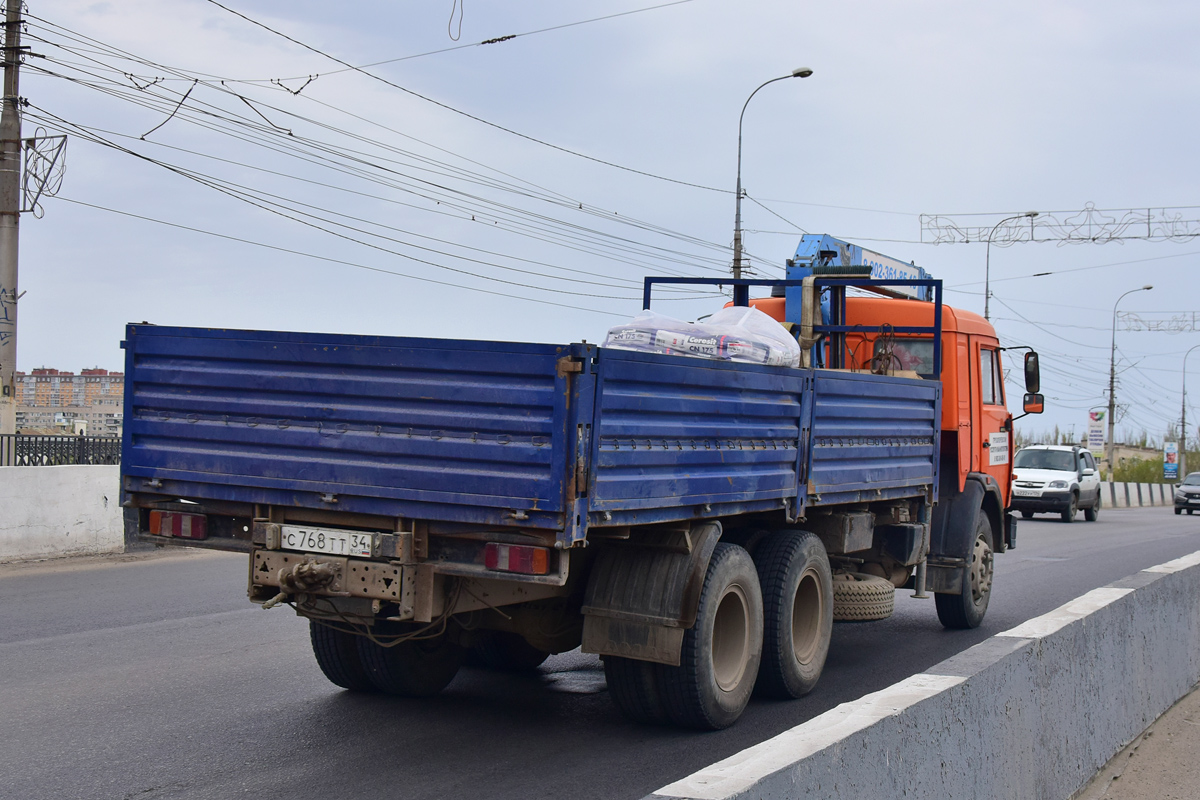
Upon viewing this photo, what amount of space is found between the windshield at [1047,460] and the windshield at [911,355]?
72.5ft

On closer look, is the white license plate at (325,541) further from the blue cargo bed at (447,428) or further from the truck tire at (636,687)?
the truck tire at (636,687)

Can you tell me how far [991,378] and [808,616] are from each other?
417 centimetres

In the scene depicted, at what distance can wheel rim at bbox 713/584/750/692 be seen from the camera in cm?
606

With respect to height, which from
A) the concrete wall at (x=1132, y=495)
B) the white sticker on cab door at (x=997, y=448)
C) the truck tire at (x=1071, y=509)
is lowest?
the concrete wall at (x=1132, y=495)

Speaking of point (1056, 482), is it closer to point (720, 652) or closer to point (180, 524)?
point (720, 652)

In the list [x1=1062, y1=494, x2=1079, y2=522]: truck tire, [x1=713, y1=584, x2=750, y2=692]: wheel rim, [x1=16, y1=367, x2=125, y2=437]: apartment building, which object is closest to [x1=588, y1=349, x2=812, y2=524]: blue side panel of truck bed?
[x1=713, y1=584, x2=750, y2=692]: wheel rim

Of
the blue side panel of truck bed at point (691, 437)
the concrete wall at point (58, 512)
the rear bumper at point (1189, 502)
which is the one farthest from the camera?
the rear bumper at point (1189, 502)

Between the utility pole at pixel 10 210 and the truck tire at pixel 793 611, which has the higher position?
the utility pole at pixel 10 210

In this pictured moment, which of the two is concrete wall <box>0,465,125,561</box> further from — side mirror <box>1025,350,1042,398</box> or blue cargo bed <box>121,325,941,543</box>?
side mirror <box>1025,350,1042,398</box>

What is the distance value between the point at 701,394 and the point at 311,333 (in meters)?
1.85

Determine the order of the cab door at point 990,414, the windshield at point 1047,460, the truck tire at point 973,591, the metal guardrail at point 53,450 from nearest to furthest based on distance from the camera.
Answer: the truck tire at point 973,591 < the cab door at point 990,414 < the metal guardrail at point 53,450 < the windshield at point 1047,460

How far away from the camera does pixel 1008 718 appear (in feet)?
14.7

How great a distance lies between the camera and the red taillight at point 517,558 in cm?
477

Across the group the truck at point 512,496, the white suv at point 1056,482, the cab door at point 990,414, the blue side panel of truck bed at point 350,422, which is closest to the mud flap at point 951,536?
the cab door at point 990,414
